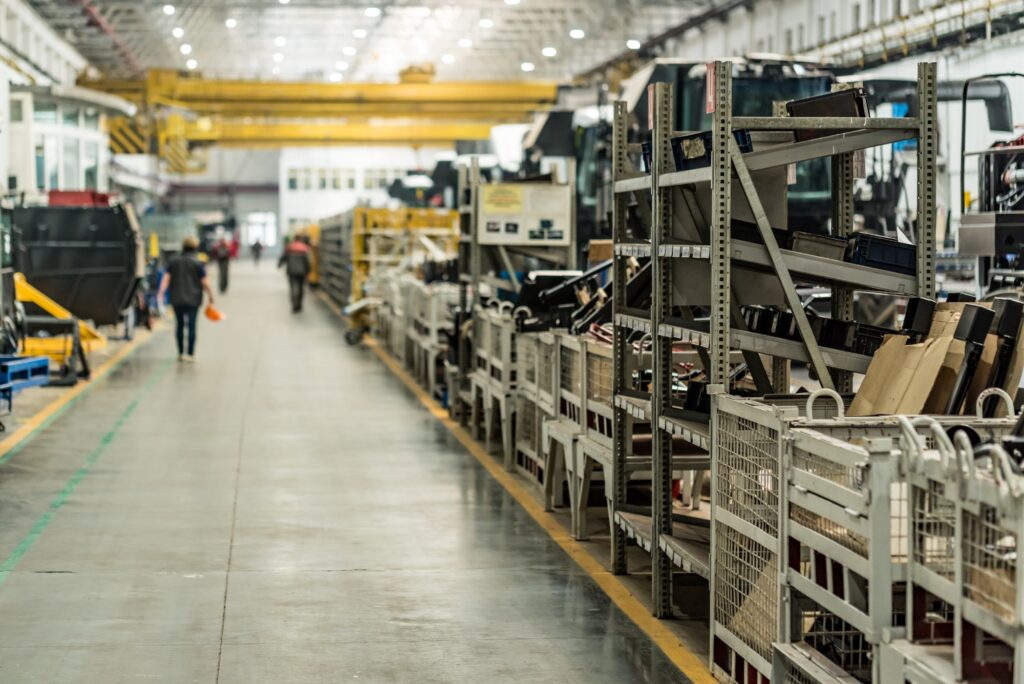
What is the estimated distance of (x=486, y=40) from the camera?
1592 inches

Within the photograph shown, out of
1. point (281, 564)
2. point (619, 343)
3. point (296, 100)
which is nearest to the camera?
point (619, 343)

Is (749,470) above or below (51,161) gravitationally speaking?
below

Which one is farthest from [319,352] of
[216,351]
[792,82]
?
[792,82]

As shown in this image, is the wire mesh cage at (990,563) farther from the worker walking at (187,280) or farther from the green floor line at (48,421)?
the worker walking at (187,280)

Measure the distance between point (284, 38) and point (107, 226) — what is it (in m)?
23.3

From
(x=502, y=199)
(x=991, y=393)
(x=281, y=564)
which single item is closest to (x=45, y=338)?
(x=502, y=199)

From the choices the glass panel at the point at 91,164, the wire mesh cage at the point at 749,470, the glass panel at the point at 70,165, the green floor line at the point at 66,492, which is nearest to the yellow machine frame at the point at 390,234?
the glass panel at the point at 91,164

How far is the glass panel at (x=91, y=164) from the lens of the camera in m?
26.1

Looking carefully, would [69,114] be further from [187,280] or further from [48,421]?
[48,421]

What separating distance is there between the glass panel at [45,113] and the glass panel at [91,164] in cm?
167

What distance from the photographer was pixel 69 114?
82.1 ft

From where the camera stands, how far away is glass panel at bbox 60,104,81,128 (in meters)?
24.5

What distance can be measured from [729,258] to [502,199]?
7.31 meters

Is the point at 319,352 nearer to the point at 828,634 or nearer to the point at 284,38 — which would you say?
the point at 828,634
